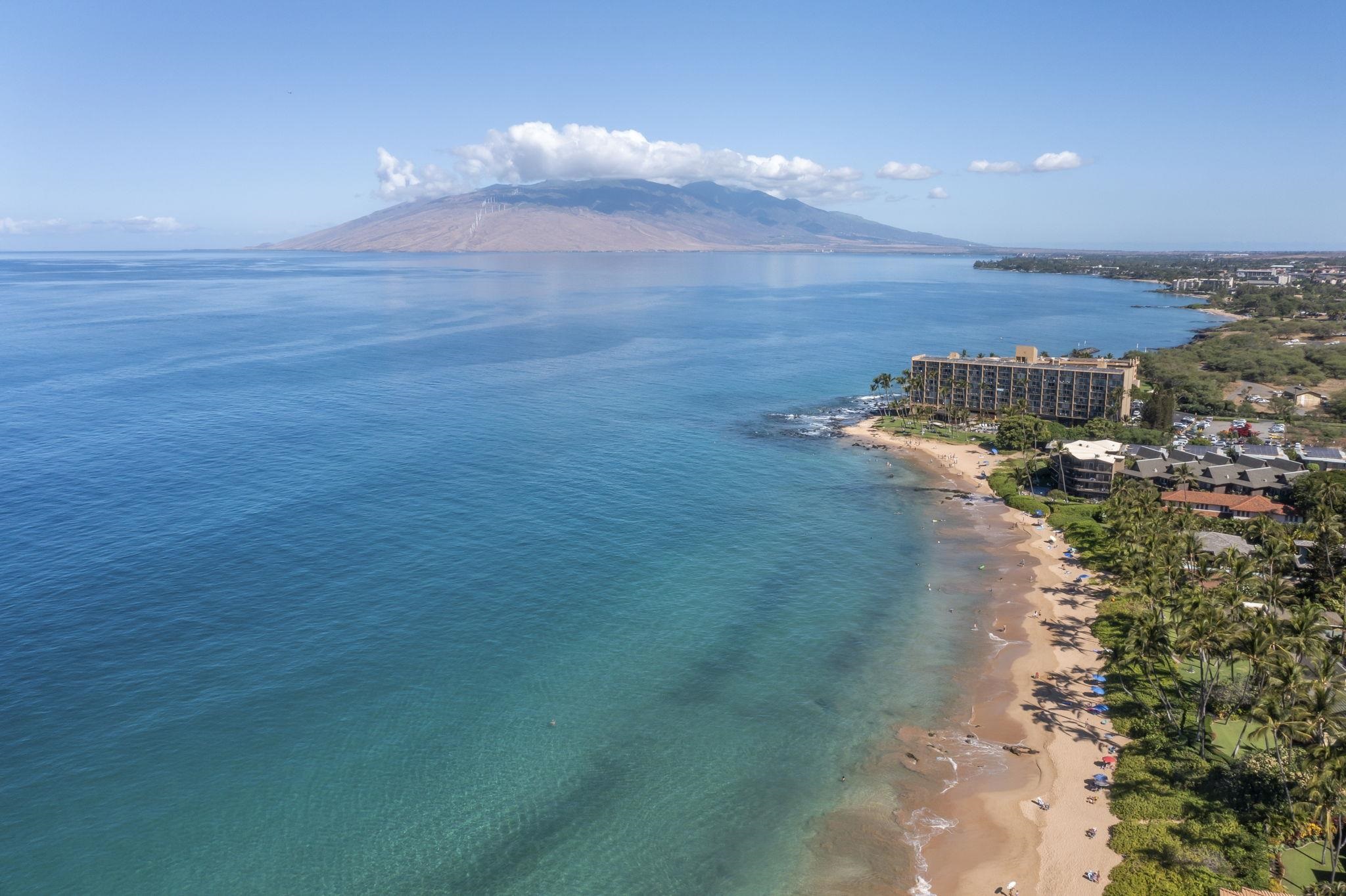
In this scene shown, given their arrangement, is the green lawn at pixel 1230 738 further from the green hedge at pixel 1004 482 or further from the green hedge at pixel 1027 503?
the green hedge at pixel 1004 482

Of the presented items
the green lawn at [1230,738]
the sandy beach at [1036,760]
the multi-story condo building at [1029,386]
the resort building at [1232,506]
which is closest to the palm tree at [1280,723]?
the green lawn at [1230,738]

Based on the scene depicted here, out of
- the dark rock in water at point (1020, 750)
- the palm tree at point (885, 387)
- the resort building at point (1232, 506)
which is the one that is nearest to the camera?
the dark rock in water at point (1020, 750)

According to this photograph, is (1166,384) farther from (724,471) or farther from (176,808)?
(176,808)

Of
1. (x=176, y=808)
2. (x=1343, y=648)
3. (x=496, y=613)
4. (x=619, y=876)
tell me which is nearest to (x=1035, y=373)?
(x=1343, y=648)

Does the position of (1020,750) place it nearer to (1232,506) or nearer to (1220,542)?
(1220,542)

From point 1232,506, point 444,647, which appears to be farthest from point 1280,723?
point 1232,506

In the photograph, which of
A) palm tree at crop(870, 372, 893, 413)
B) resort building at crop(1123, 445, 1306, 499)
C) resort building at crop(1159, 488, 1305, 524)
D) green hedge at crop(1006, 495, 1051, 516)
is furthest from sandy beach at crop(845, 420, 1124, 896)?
palm tree at crop(870, 372, 893, 413)
